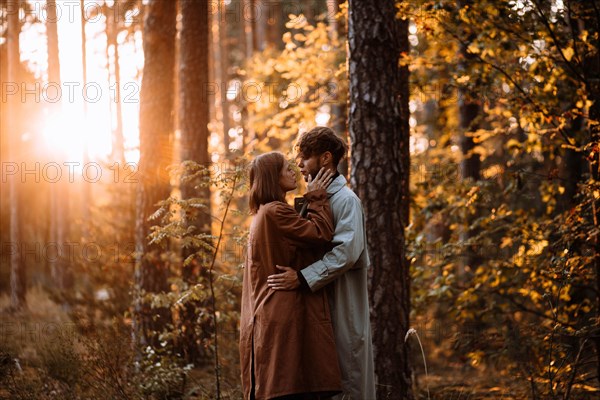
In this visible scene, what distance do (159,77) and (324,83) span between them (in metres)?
3.35

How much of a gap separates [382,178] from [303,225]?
5.98 ft

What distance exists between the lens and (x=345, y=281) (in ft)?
13.5

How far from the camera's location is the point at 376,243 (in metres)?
5.59

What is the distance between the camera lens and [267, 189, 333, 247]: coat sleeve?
3893 millimetres

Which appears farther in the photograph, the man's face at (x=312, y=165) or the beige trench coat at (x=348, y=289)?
the man's face at (x=312, y=165)

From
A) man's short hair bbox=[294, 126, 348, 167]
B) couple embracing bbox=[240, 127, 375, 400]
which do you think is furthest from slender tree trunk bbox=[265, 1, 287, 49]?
couple embracing bbox=[240, 127, 375, 400]

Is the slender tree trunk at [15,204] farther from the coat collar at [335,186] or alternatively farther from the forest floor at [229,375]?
the coat collar at [335,186]

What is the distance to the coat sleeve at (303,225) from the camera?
12.8 ft

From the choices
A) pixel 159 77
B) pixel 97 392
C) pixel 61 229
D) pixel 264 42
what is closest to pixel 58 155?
pixel 61 229

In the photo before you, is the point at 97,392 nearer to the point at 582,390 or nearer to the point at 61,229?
the point at 582,390

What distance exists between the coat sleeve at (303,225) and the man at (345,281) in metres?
0.10

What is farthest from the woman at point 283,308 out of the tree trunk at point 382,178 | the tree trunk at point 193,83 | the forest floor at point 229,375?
the tree trunk at point 193,83

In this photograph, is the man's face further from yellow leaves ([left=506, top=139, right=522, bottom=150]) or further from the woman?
yellow leaves ([left=506, top=139, right=522, bottom=150])

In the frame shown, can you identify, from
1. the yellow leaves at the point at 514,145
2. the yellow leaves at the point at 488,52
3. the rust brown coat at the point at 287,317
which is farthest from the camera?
the yellow leaves at the point at 514,145
